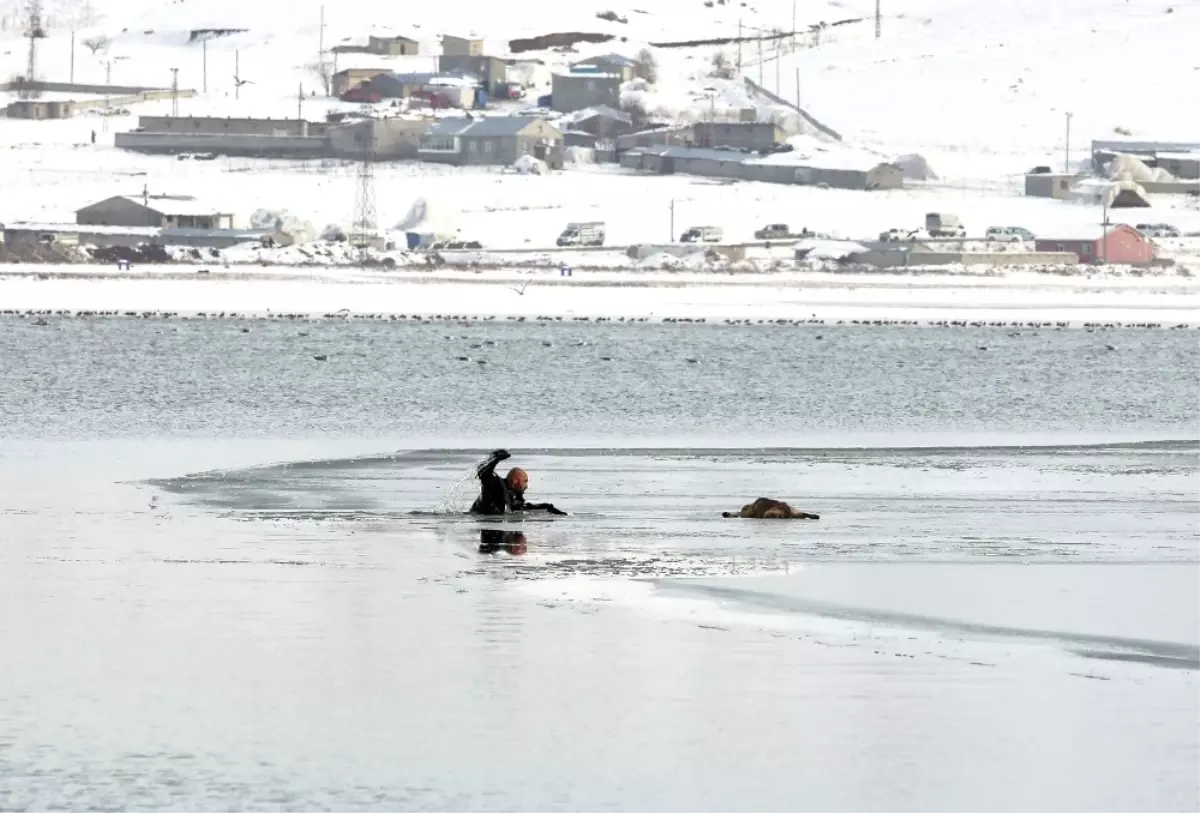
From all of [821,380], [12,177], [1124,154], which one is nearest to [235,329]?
[821,380]

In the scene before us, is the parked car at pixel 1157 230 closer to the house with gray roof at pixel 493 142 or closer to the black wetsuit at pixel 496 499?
the house with gray roof at pixel 493 142

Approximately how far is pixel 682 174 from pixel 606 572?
10887 centimetres

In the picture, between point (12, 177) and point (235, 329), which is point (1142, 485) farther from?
point (12, 177)

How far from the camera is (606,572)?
1952cm

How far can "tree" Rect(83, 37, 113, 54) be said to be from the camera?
187250 millimetres

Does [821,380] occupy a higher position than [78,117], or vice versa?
[78,117]

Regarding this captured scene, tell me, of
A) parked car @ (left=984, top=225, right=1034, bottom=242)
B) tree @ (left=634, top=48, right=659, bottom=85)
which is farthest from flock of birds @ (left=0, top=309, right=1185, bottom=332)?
tree @ (left=634, top=48, right=659, bottom=85)

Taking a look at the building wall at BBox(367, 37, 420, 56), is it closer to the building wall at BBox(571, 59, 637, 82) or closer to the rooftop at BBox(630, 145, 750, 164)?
the building wall at BBox(571, 59, 637, 82)

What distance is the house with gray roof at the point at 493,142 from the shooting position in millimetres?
127750

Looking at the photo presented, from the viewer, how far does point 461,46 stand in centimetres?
16725

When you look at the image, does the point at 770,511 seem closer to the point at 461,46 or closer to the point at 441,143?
the point at 441,143

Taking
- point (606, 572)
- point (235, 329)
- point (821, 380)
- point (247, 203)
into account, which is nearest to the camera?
point (606, 572)

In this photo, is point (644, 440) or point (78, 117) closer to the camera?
point (644, 440)

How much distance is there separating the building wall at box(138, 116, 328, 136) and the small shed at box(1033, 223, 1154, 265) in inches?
1893
